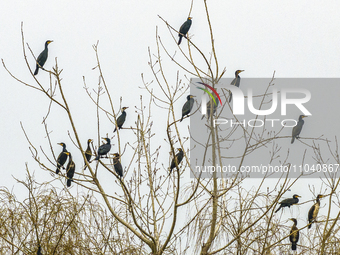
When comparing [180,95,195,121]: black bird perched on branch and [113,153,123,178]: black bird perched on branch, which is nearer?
[113,153,123,178]: black bird perched on branch

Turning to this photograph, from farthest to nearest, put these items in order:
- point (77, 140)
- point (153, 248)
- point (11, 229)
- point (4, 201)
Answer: point (4, 201) < point (11, 229) < point (153, 248) < point (77, 140)

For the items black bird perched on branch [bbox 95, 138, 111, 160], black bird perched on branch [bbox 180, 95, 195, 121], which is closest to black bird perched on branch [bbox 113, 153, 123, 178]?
black bird perched on branch [bbox 95, 138, 111, 160]

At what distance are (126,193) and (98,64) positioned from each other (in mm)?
1018

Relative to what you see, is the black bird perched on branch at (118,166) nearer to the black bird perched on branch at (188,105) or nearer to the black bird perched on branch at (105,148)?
the black bird perched on branch at (105,148)

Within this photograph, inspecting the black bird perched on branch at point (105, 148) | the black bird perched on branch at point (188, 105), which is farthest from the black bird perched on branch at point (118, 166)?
the black bird perched on branch at point (188, 105)

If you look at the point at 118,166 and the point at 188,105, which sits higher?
the point at 188,105

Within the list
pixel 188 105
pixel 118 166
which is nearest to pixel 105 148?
pixel 118 166

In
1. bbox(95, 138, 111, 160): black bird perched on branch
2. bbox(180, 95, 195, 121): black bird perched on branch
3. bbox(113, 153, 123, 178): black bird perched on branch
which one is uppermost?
bbox(180, 95, 195, 121): black bird perched on branch

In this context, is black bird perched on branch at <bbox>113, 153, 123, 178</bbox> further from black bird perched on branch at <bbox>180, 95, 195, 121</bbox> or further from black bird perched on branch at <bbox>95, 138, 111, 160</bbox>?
black bird perched on branch at <bbox>180, 95, 195, 121</bbox>

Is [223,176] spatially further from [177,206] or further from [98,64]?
[98,64]

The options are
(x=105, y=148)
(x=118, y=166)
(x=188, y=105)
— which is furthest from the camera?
(x=188, y=105)

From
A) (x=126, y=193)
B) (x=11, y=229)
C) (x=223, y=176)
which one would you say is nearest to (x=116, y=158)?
(x=126, y=193)

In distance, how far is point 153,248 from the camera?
3.65 meters

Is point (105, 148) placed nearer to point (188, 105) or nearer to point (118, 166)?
point (118, 166)
